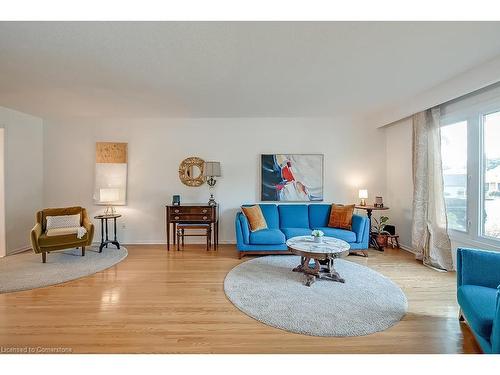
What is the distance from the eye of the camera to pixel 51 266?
340cm

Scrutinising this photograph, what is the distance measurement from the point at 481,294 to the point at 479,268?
0.30 metres

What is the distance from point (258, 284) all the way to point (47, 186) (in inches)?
194

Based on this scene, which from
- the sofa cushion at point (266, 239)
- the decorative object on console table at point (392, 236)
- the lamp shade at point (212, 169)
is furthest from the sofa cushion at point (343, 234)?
the lamp shade at point (212, 169)

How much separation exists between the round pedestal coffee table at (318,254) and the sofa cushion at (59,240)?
3.43 m

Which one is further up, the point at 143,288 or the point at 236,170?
the point at 236,170

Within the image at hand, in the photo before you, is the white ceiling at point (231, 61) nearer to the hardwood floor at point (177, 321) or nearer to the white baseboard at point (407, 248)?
the hardwood floor at point (177, 321)

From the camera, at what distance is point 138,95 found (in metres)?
3.44

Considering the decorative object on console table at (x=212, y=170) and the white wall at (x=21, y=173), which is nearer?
the white wall at (x=21, y=173)

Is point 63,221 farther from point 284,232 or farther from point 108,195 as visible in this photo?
point 284,232

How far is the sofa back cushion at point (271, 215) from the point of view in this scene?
4406 mm

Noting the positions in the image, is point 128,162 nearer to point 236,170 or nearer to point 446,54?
point 236,170

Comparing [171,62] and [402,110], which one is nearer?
[171,62]
